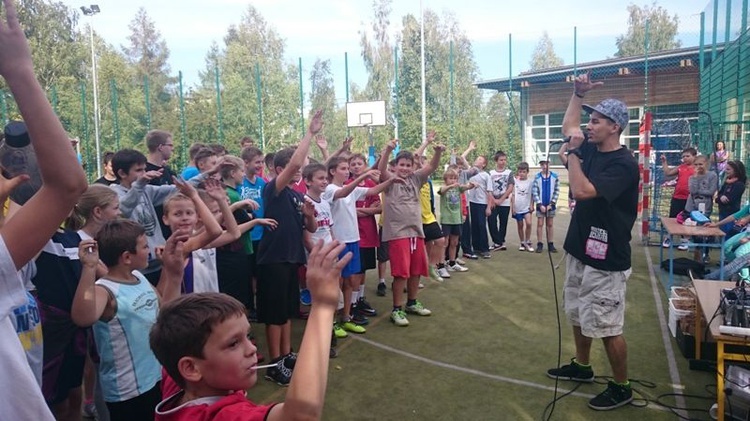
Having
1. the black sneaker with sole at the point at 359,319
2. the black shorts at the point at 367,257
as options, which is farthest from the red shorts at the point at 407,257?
the black sneaker with sole at the point at 359,319

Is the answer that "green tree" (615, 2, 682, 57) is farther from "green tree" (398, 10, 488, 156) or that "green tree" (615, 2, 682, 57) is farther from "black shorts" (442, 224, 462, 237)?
"black shorts" (442, 224, 462, 237)

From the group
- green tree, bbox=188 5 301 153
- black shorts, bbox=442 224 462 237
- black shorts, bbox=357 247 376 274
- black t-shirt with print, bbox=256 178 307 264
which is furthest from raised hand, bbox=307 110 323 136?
green tree, bbox=188 5 301 153

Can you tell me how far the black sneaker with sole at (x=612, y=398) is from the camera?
12.3ft

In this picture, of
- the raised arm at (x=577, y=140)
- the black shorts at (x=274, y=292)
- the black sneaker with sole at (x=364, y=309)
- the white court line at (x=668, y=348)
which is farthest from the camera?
the black sneaker with sole at (x=364, y=309)

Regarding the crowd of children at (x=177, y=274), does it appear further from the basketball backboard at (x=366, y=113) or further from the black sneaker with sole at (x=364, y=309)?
the basketball backboard at (x=366, y=113)

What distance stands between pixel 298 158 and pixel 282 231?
723 mm

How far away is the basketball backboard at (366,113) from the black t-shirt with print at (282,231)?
15.6 m

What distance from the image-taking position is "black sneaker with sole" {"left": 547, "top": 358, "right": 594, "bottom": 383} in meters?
4.21

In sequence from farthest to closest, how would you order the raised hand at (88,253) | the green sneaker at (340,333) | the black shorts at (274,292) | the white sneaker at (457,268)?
the white sneaker at (457,268), the green sneaker at (340,333), the black shorts at (274,292), the raised hand at (88,253)

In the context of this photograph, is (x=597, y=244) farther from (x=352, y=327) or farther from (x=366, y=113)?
(x=366, y=113)

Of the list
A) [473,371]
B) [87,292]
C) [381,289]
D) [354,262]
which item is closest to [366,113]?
[381,289]

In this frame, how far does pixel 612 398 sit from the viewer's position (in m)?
Result: 3.79

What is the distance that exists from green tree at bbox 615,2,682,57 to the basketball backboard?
2597 centimetres

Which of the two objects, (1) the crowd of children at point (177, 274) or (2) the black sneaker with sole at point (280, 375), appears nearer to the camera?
(1) the crowd of children at point (177, 274)
